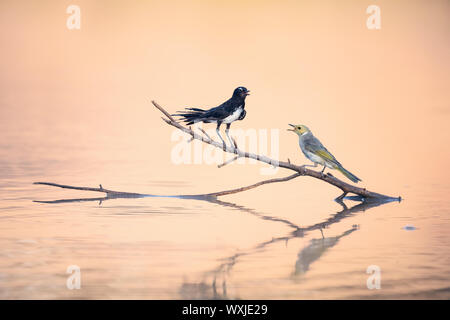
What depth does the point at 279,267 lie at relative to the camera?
5.54m

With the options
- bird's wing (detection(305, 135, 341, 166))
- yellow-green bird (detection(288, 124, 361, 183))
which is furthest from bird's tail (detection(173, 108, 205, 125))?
bird's wing (detection(305, 135, 341, 166))

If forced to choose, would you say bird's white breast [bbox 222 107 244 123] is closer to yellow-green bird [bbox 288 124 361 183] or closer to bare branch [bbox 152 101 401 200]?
bare branch [bbox 152 101 401 200]

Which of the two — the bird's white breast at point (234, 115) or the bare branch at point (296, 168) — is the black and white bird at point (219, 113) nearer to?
the bird's white breast at point (234, 115)

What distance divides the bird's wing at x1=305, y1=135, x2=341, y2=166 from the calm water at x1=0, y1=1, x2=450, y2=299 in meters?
0.58

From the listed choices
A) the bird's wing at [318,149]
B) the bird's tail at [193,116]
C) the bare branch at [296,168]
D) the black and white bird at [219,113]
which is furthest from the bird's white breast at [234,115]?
the bird's wing at [318,149]

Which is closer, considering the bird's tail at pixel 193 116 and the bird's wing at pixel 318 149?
the bird's wing at pixel 318 149

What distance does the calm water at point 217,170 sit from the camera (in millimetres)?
5379

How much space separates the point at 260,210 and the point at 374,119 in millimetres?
10277

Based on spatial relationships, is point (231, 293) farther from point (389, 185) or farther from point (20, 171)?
point (20, 171)

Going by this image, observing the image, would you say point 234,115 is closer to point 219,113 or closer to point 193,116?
point 219,113

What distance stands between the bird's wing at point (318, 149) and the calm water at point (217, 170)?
1.90 feet

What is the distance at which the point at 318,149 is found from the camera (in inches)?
328

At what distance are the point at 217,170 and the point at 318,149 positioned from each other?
3.35 metres

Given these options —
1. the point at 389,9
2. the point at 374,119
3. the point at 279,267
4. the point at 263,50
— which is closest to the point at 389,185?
the point at 279,267
